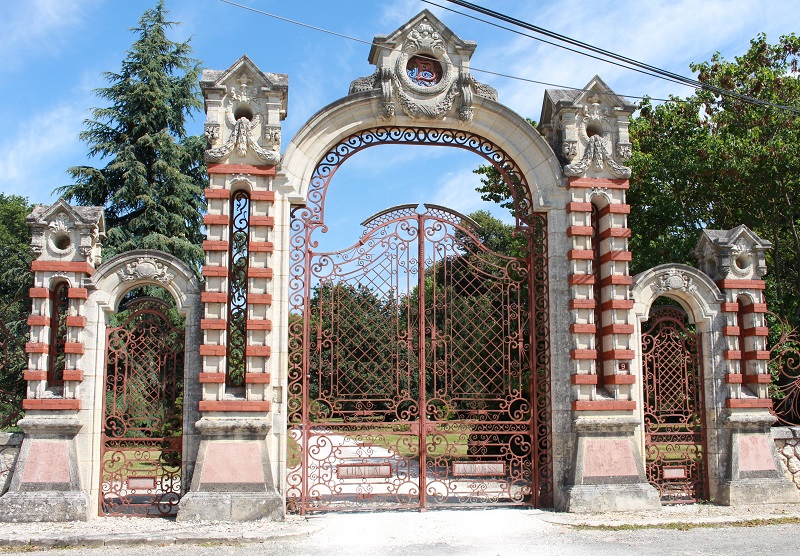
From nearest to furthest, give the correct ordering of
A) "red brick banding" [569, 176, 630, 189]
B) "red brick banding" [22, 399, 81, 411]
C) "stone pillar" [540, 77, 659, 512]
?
"red brick banding" [22, 399, 81, 411]
"stone pillar" [540, 77, 659, 512]
"red brick banding" [569, 176, 630, 189]

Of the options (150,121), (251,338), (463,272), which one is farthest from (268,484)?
(150,121)

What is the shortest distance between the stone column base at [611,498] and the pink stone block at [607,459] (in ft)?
0.61

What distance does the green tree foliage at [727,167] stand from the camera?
15.2 meters

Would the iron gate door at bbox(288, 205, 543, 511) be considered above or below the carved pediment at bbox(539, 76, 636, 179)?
below

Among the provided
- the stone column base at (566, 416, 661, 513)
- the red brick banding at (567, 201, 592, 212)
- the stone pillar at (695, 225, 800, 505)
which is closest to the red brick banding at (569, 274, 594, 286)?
the red brick banding at (567, 201, 592, 212)

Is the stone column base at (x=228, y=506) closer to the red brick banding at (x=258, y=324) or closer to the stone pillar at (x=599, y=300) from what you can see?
the red brick banding at (x=258, y=324)

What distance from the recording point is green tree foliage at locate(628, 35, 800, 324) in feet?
50.0

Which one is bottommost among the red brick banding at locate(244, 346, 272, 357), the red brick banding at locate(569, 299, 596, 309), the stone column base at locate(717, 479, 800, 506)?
the stone column base at locate(717, 479, 800, 506)

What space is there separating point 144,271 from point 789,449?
1032 cm

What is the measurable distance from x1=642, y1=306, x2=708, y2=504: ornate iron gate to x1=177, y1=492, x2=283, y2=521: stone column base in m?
5.79

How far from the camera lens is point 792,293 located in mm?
17156

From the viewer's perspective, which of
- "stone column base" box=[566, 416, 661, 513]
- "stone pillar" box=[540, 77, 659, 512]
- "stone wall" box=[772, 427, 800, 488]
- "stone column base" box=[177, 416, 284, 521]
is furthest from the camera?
"stone wall" box=[772, 427, 800, 488]

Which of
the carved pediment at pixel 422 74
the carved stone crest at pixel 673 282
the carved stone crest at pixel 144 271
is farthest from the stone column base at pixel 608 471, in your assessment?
the carved stone crest at pixel 144 271

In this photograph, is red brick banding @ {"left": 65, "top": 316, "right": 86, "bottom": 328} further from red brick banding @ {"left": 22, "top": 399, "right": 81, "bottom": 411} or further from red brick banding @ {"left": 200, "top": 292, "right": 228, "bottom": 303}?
red brick banding @ {"left": 200, "top": 292, "right": 228, "bottom": 303}
